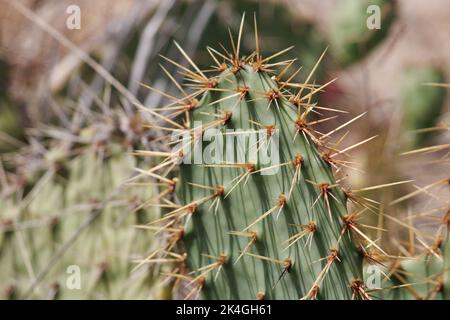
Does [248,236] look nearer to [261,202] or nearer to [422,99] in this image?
[261,202]

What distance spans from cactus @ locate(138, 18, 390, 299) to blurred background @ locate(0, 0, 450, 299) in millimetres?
199

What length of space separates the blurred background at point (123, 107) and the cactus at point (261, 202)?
199mm

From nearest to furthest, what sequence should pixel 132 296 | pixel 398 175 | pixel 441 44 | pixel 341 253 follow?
pixel 341 253 → pixel 132 296 → pixel 398 175 → pixel 441 44

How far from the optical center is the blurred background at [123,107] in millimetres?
1845

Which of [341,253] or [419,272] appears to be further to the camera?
[419,272]

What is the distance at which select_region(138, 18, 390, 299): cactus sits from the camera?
4.13ft

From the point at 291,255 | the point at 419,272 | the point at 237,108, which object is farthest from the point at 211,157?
the point at 419,272

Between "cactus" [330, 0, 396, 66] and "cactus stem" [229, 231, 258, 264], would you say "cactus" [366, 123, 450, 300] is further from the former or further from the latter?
"cactus" [330, 0, 396, 66]

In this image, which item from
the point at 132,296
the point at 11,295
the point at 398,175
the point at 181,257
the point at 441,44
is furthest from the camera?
the point at 441,44

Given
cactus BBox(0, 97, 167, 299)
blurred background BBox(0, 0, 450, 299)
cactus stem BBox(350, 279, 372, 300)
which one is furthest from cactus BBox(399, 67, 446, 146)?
cactus stem BBox(350, 279, 372, 300)

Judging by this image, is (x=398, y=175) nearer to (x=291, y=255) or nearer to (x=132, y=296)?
(x=132, y=296)

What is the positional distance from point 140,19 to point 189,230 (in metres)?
1.54

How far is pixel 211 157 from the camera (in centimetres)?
132

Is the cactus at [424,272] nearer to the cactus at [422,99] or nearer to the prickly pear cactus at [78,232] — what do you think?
the prickly pear cactus at [78,232]
